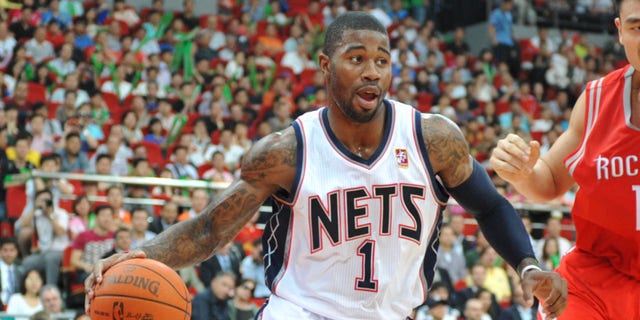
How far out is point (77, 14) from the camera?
49.2ft

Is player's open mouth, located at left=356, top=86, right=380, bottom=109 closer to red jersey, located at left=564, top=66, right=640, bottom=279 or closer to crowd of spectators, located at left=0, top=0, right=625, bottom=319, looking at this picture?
red jersey, located at left=564, top=66, right=640, bottom=279

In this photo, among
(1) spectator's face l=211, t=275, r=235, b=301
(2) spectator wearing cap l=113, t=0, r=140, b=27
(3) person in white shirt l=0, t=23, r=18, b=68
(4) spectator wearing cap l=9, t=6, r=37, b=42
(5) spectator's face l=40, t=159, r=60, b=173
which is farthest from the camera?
(2) spectator wearing cap l=113, t=0, r=140, b=27

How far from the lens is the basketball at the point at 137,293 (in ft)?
11.8

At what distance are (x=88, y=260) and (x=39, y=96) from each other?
4324 mm

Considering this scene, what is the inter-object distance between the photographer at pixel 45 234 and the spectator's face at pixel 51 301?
1.82 ft

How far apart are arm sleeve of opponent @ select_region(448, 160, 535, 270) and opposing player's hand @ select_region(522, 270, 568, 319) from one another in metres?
0.25

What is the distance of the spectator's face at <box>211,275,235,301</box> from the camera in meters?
8.85

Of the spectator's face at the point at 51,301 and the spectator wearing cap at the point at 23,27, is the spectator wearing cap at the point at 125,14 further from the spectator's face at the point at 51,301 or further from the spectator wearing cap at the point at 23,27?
the spectator's face at the point at 51,301

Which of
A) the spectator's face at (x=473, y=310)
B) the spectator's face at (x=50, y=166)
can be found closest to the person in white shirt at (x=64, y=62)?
the spectator's face at (x=50, y=166)

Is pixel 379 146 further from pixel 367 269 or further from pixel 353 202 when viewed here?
pixel 367 269

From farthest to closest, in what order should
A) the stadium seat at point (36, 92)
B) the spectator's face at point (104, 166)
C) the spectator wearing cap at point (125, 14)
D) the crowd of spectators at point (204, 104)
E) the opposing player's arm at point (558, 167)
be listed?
the spectator wearing cap at point (125, 14) → the stadium seat at point (36, 92) → the spectator's face at point (104, 166) → the crowd of spectators at point (204, 104) → the opposing player's arm at point (558, 167)

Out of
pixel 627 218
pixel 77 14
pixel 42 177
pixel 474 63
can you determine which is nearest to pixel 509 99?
pixel 474 63

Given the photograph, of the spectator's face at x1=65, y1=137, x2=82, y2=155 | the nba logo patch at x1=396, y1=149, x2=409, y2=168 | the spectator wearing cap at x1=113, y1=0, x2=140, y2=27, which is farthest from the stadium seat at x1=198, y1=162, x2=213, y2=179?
the nba logo patch at x1=396, y1=149, x2=409, y2=168

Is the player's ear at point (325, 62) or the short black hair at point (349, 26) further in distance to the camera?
the player's ear at point (325, 62)
